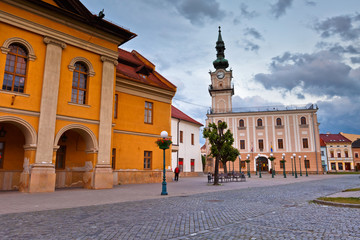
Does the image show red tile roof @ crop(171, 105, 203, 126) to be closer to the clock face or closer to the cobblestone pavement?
the clock face

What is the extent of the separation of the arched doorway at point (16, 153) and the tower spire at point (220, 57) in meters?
54.3

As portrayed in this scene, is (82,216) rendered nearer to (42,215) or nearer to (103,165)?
(42,215)

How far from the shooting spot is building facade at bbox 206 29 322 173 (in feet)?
171

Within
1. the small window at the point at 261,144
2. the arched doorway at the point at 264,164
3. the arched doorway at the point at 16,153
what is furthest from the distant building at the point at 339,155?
the arched doorway at the point at 16,153

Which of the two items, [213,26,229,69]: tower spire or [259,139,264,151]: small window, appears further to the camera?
[213,26,229,69]: tower spire

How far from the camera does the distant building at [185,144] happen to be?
37031 mm

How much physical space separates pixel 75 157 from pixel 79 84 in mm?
5042

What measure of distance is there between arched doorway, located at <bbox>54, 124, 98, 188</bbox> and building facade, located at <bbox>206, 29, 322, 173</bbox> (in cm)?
3676

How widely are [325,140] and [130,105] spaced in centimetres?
7587

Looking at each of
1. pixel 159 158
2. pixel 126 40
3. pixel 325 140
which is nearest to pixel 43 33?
pixel 126 40

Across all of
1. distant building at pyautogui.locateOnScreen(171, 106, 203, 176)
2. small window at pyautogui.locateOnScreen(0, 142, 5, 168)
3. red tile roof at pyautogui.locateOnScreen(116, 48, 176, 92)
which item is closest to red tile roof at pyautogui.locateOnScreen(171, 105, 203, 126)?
distant building at pyautogui.locateOnScreen(171, 106, 203, 176)

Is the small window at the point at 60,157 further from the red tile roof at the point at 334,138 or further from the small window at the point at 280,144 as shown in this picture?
the red tile roof at the point at 334,138

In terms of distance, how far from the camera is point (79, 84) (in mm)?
17219

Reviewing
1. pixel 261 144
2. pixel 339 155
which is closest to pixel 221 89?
pixel 261 144
